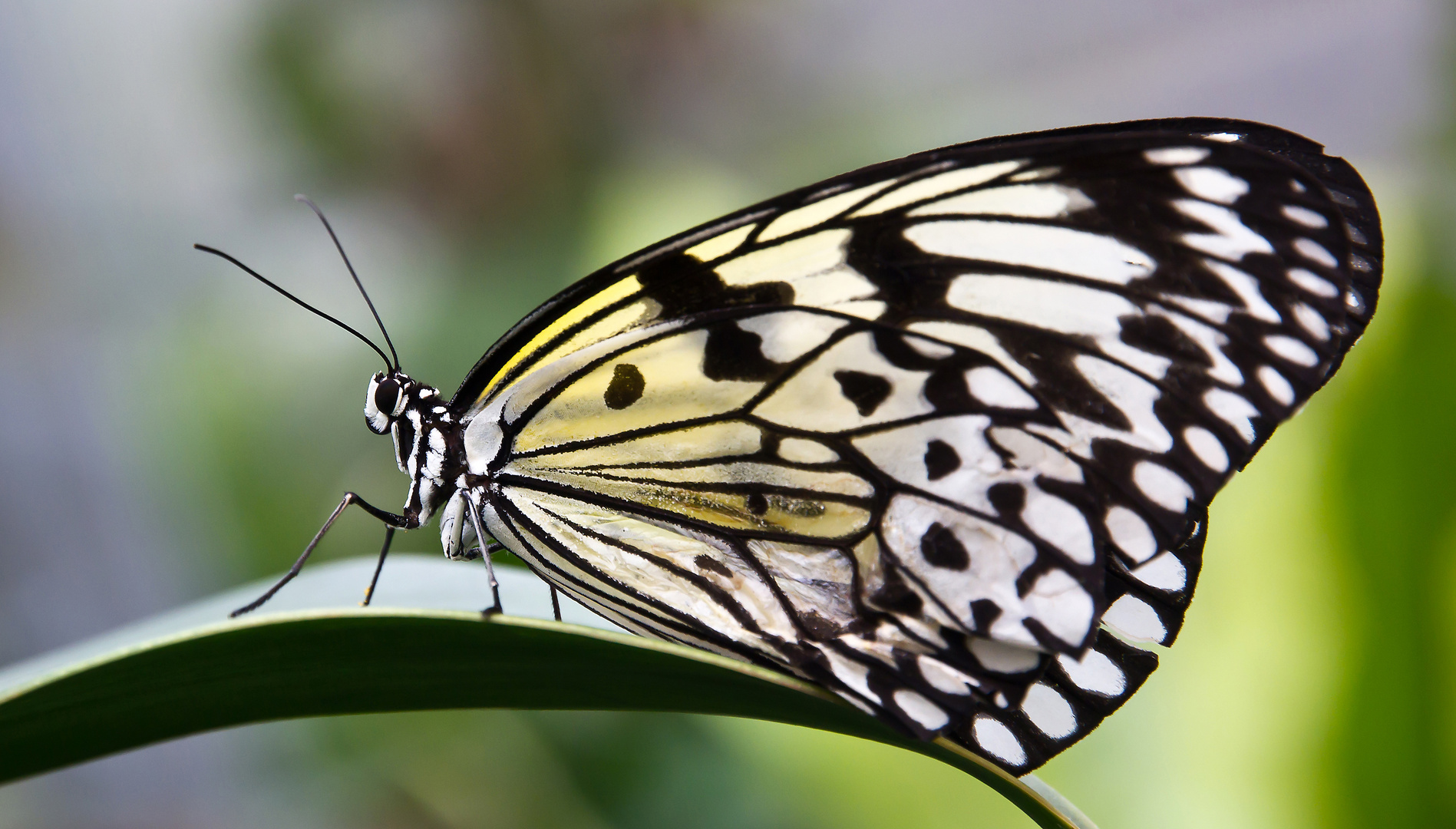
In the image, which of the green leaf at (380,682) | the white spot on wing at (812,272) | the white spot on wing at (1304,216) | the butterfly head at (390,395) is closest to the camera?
the green leaf at (380,682)

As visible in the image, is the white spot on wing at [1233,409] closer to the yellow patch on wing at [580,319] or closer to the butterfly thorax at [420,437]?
the yellow patch on wing at [580,319]

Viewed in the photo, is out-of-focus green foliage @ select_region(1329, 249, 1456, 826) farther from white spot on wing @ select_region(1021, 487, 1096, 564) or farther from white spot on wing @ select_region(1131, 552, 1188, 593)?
white spot on wing @ select_region(1021, 487, 1096, 564)

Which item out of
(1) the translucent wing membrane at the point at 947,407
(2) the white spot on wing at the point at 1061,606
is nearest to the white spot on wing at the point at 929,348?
(1) the translucent wing membrane at the point at 947,407

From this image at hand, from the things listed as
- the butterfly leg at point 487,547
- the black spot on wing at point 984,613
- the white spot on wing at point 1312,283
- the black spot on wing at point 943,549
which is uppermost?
the white spot on wing at point 1312,283

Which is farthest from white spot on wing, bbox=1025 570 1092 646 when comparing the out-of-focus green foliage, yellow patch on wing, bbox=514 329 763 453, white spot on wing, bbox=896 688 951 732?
the out-of-focus green foliage

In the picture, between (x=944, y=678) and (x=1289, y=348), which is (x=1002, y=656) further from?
(x=1289, y=348)

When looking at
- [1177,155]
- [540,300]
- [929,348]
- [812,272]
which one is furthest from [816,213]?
[540,300]

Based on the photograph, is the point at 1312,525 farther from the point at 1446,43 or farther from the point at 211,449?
the point at 211,449

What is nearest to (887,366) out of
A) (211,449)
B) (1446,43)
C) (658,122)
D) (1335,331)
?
(1335,331)
